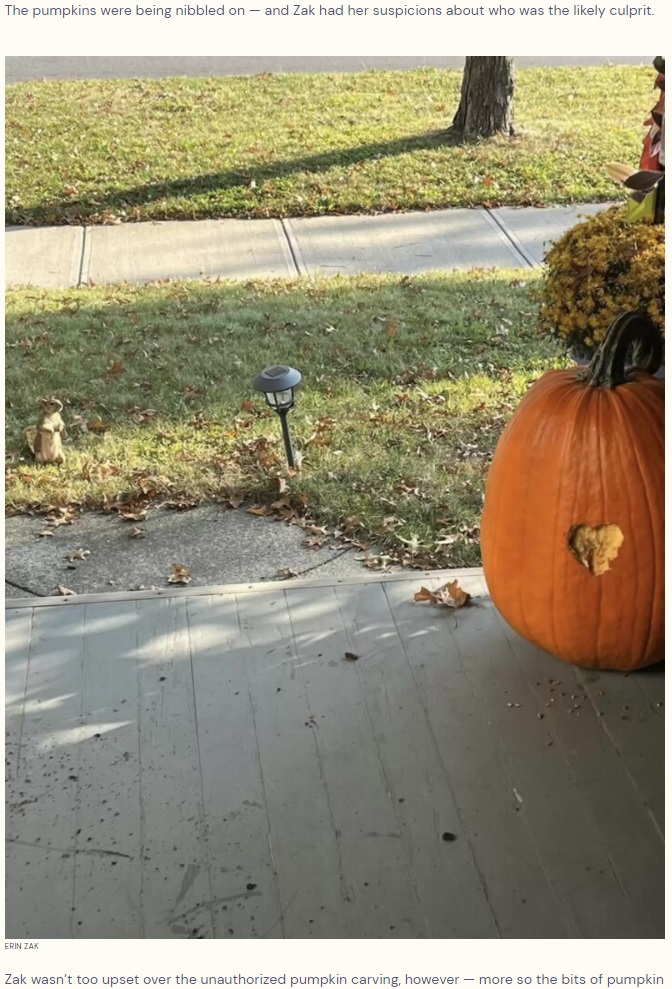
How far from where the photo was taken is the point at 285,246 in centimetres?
755

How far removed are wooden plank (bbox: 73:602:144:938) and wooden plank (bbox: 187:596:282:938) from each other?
0.18 metres

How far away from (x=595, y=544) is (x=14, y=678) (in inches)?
66.0

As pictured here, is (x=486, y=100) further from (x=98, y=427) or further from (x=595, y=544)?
(x=595, y=544)

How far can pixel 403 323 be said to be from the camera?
6.19 m

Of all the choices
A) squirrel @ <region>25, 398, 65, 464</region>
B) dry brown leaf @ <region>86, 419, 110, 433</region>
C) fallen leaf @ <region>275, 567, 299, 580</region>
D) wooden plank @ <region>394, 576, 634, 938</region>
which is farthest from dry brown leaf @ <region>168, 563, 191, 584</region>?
dry brown leaf @ <region>86, 419, 110, 433</region>

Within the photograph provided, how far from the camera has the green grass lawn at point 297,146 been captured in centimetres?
822

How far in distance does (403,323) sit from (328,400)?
1016 mm

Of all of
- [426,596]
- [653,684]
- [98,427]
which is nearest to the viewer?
[653,684]

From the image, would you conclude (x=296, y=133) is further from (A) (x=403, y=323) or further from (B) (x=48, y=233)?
(A) (x=403, y=323)

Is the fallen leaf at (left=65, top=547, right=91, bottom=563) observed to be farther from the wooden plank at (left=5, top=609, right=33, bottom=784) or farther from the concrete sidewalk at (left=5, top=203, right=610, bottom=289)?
the concrete sidewalk at (left=5, top=203, right=610, bottom=289)

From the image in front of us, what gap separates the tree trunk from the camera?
30.2 feet

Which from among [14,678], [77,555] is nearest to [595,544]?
[14,678]
